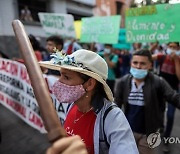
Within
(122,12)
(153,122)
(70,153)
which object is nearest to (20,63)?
(153,122)

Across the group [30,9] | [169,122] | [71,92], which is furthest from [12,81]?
[30,9]

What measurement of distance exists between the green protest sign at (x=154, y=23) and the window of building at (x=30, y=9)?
8.13 meters

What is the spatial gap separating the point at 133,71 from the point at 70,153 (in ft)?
7.47

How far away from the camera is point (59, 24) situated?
6.51 metres

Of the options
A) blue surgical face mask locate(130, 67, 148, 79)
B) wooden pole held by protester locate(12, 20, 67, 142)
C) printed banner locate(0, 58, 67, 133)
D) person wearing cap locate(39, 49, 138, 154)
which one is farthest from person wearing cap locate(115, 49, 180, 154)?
wooden pole held by protester locate(12, 20, 67, 142)

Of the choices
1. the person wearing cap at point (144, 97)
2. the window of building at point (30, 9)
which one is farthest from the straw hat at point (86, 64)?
the window of building at point (30, 9)

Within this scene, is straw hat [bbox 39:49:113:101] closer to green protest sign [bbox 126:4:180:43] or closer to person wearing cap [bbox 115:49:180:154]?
person wearing cap [bbox 115:49:180:154]

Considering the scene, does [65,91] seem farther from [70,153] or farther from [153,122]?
[153,122]

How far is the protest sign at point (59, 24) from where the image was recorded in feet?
20.9

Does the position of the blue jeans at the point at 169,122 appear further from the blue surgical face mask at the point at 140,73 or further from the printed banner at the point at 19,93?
the printed banner at the point at 19,93

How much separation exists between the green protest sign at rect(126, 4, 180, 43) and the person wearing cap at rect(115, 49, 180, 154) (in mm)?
1269

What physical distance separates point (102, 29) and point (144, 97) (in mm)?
3207

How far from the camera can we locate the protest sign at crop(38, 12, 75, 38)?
6.38 metres

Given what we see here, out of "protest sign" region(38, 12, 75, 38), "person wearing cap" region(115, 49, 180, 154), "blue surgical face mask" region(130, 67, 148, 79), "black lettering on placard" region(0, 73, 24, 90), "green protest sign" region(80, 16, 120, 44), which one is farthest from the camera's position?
"protest sign" region(38, 12, 75, 38)
